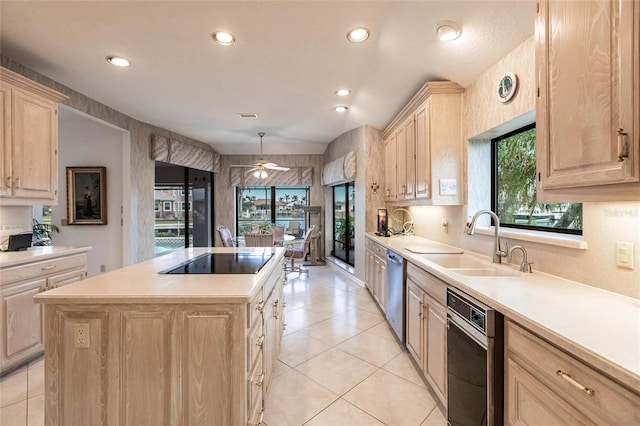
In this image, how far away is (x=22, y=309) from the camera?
2.37 meters

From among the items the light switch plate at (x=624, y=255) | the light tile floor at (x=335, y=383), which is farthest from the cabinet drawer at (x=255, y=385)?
the light switch plate at (x=624, y=255)

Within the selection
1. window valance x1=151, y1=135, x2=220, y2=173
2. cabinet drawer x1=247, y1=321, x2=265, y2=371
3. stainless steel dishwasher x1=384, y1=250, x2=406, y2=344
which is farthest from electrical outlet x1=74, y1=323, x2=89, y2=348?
window valance x1=151, y1=135, x2=220, y2=173

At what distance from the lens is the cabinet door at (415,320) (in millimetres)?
2264

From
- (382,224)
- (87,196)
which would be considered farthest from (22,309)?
(382,224)

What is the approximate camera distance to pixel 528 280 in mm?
1705

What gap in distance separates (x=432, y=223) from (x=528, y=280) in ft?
6.32

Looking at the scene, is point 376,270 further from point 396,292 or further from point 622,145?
point 622,145

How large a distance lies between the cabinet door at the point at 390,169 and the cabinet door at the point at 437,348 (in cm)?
234

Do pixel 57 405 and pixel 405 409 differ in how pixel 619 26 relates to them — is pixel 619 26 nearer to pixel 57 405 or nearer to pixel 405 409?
pixel 405 409

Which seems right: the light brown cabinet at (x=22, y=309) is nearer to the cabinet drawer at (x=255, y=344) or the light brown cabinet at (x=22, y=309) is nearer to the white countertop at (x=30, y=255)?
the white countertop at (x=30, y=255)

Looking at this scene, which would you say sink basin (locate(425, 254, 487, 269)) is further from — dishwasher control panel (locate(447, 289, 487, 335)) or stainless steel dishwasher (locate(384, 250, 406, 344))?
dishwasher control panel (locate(447, 289, 487, 335))

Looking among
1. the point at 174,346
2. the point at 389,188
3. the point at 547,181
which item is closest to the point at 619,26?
the point at 547,181

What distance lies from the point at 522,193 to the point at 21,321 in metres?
4.18

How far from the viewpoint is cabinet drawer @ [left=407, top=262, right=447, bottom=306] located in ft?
6.20
